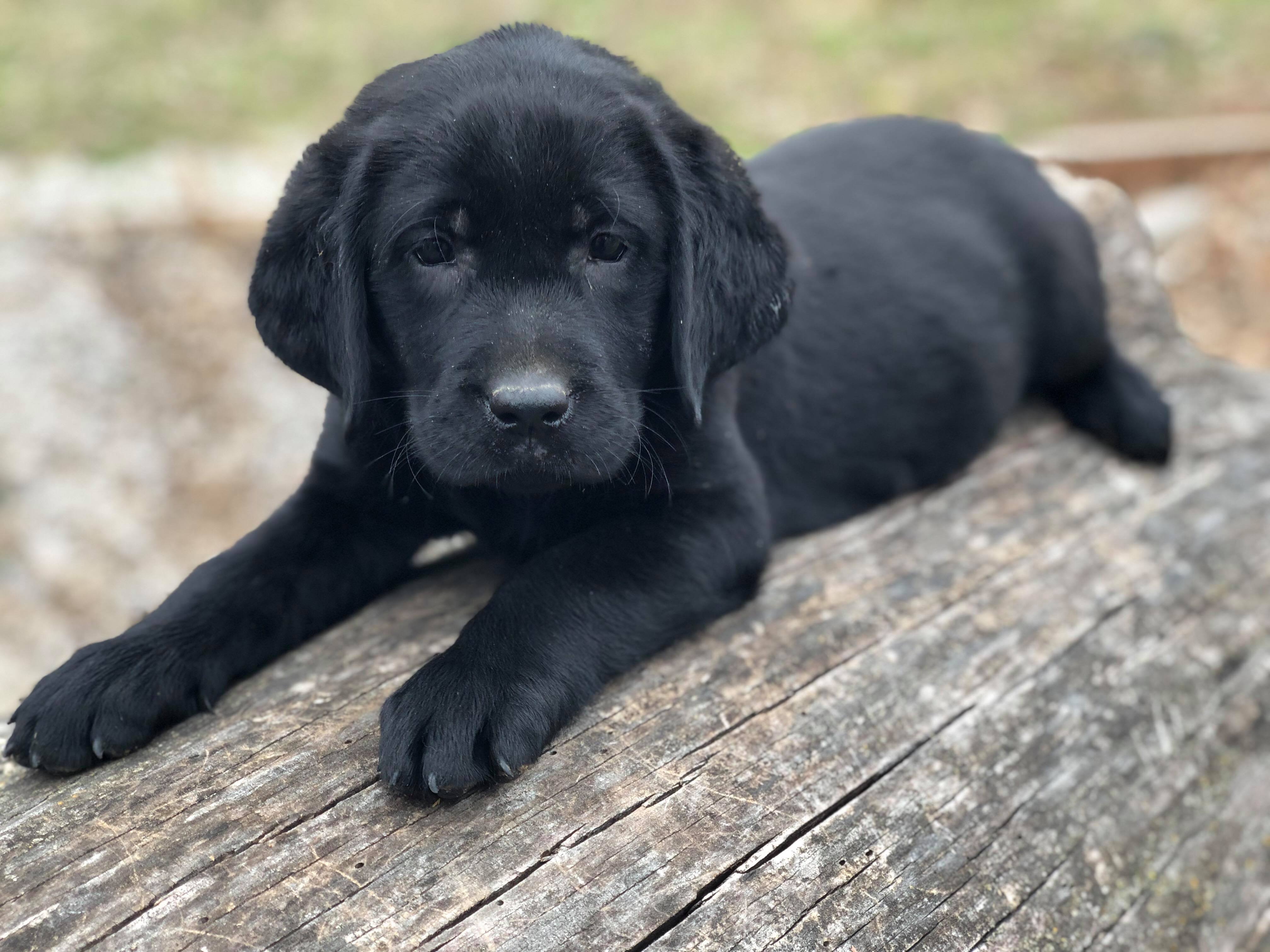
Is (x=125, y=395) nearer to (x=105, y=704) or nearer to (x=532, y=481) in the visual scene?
(x=105, y=704)

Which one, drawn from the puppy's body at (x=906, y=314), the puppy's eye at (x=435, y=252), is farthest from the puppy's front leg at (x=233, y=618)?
the puppy's body at (x=906, y=314)

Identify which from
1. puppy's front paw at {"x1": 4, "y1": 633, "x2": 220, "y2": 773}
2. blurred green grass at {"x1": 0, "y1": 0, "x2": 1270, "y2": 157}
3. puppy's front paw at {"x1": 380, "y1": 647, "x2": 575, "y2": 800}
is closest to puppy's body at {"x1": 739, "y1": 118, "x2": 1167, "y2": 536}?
puppy's front paw at {"x1": 380, "y1": 647, "x2": 575, "y2": 800}

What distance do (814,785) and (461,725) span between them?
69 cm

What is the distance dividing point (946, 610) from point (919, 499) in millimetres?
644

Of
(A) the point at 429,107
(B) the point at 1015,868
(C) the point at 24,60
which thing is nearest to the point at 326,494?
(A) the point at 429,107

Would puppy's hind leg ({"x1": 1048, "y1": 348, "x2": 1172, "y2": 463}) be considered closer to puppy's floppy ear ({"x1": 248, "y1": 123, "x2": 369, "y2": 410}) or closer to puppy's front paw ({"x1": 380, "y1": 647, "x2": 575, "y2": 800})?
puppy's front paw ({"x1": 380, "y1": 647, "x2": 575, "y2": 800})

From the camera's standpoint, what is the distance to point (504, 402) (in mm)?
2176

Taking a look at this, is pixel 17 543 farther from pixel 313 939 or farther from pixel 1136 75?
pixel 1136 75

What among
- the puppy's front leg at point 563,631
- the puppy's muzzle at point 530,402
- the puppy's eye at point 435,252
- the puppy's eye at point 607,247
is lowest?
the puppy's front leg at point 563,631

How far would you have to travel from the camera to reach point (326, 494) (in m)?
2.84

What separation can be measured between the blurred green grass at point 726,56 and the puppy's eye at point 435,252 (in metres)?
5.27

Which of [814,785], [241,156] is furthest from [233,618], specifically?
[241,156]

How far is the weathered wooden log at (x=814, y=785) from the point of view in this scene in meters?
1.92

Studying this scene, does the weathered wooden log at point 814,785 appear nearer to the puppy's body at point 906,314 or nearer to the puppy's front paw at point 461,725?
the puppy's front paw at point 461,725
